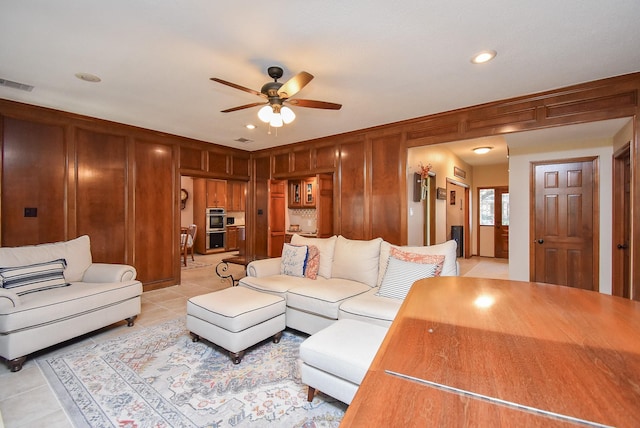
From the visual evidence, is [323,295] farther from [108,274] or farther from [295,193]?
[295,193]

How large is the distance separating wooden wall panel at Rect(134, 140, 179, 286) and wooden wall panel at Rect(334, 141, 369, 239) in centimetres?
285

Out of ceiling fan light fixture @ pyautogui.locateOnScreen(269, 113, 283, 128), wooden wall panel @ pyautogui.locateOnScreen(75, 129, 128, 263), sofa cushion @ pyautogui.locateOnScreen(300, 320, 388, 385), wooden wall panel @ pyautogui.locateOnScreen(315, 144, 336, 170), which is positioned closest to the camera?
sofa cushion @ pyautogui.locateOnScreen(300, 320, 388, 385)

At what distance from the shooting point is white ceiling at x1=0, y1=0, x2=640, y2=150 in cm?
194

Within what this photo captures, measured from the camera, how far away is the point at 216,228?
862 cm

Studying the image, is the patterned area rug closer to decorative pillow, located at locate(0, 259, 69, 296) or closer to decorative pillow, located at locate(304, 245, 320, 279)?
decorative pillow, located at locate(0, 259, 69, 296)

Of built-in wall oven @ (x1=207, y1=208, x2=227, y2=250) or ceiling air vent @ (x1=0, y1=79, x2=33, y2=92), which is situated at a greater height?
ceiling air vent @ (x1=0, y1=79, x2=33, y2=92)

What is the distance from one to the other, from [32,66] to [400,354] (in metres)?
3.82

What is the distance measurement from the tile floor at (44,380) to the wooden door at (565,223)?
16.4 ft

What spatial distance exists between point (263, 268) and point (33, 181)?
3.08 meters

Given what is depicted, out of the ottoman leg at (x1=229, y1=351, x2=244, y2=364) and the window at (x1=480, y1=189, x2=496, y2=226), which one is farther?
the window at (x1=480, y1=189, x2=496, y2=226)

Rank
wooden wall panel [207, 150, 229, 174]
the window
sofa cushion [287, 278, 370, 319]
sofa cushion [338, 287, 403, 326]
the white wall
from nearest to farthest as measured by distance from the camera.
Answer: sofa cushion [338, 287, 403, 326] < sofa cushion [287, 278, 370, 319] < the white wall < wooden wall panel [207, 150, 229, 174] < the window

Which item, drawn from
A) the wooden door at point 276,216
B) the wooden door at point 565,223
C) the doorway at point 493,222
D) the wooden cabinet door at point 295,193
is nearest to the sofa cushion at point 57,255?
the wooden door at point 276,216

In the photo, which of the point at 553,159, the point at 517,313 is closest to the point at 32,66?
the point at 517,313

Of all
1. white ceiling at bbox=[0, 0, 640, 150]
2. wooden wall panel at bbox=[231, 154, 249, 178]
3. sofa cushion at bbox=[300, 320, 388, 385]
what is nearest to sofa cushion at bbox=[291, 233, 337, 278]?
sofa cushion at bbox=[300, 320, 388, 385]
